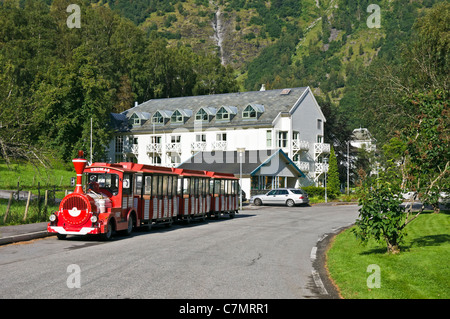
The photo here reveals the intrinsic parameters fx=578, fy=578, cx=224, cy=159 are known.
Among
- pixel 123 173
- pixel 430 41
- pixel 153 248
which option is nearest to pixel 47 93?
pixel 123 173

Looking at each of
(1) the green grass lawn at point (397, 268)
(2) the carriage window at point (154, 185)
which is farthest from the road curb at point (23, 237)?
(1) the green grass lawn at point (397, 268)

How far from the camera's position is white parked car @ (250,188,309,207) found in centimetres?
4872

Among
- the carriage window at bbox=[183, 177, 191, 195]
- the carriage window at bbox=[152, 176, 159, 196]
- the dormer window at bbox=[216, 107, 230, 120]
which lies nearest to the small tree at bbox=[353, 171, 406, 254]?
the carriage window at bbox=[152, 176, 159, 196]

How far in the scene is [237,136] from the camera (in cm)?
6391

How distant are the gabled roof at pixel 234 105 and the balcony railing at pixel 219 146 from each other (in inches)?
74.5

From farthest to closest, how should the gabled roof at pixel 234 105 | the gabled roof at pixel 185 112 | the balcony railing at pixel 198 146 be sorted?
the gabled roof at pixel 185 112 < the balcony railing at pixel 198 146 < the gabled roof at pixel 234 105

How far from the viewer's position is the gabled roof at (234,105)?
6375 cm

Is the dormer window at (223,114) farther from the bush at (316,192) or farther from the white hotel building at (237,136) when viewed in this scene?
the bush at (316,192)

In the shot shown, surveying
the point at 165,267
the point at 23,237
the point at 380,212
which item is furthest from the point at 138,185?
the point at 380,212

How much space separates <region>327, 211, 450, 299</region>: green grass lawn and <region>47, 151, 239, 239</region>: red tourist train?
7728 mm

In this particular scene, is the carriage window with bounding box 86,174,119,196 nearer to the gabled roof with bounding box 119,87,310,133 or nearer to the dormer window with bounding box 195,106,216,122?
the gabled roof with bounding box 119,87,310,133

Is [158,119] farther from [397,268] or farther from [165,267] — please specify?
[397,268]

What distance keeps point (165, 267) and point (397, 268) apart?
5255 mm

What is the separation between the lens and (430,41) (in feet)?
116
